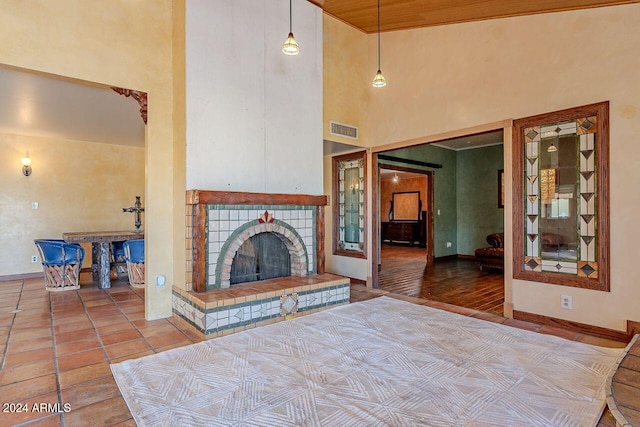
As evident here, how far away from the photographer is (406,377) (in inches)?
84.4

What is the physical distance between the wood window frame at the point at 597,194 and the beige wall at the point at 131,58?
12.1 ft

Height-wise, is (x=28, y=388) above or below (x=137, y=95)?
below

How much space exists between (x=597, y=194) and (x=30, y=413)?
475 cm

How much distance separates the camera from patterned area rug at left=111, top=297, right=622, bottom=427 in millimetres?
1751

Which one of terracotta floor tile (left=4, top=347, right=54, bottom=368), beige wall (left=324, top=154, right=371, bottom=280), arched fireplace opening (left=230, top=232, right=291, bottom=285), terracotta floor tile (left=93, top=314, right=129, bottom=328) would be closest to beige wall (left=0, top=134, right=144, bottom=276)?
terracotta floor tile (left=93, top=314, right=129, bottom=328)

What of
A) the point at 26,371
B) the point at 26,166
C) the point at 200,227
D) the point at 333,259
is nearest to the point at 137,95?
the point at 200,227

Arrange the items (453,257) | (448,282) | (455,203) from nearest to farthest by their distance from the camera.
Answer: (448,282), (453,257), (455,203)

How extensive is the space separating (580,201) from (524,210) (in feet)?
1.67

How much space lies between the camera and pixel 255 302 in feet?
10.8

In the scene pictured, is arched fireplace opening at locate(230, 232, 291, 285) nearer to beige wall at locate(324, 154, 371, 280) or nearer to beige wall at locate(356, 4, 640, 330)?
beige wall at locate(324, 154, 371, 280)

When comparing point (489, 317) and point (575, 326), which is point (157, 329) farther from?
point (575, 326)

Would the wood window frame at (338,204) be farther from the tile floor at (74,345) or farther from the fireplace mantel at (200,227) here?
the fireplace mantel at (200,227)

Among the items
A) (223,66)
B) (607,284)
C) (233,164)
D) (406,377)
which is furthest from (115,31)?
(607,284)

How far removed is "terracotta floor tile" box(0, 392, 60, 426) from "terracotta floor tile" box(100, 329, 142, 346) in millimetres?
861
